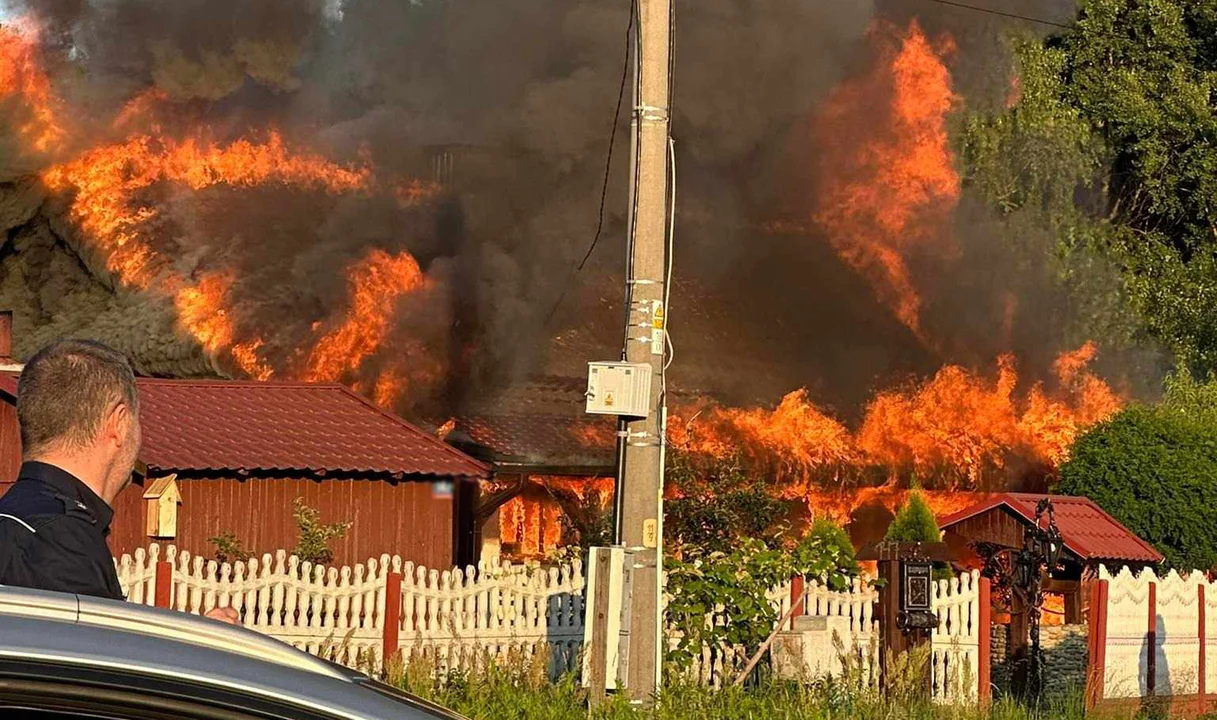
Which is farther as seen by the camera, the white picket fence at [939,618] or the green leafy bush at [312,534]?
the green leafy bush at [312,534]

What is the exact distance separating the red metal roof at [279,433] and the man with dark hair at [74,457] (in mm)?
16875

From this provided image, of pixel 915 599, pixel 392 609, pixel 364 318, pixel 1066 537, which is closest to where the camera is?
pixel 915 599

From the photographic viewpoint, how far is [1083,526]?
23.7 meters

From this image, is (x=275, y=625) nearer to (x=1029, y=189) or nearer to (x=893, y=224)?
(x=893, y=224)

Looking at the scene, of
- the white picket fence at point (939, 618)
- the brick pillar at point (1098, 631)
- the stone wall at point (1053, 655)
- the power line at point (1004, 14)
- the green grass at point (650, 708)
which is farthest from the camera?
the power line at point (1004, 14)

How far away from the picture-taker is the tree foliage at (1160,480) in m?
27.0

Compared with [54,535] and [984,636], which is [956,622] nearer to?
[984,636]

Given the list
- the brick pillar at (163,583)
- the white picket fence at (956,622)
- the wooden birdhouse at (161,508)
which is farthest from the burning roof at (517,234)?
the brick pillar at (163,583)

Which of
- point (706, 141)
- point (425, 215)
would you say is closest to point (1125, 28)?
point (706, 141)

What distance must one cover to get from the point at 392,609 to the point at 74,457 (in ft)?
35.6

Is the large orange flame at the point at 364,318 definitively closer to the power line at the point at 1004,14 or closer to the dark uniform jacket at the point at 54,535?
the power line at the point at 1004,14

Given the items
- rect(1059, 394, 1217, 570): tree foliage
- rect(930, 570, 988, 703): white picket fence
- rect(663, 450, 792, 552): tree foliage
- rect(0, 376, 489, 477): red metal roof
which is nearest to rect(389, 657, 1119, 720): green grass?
rect(930, 570, 988, 703): white picket fence

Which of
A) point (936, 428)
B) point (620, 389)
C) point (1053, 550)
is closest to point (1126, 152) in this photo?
point (936, 428)

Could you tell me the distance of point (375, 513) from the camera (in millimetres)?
22484
